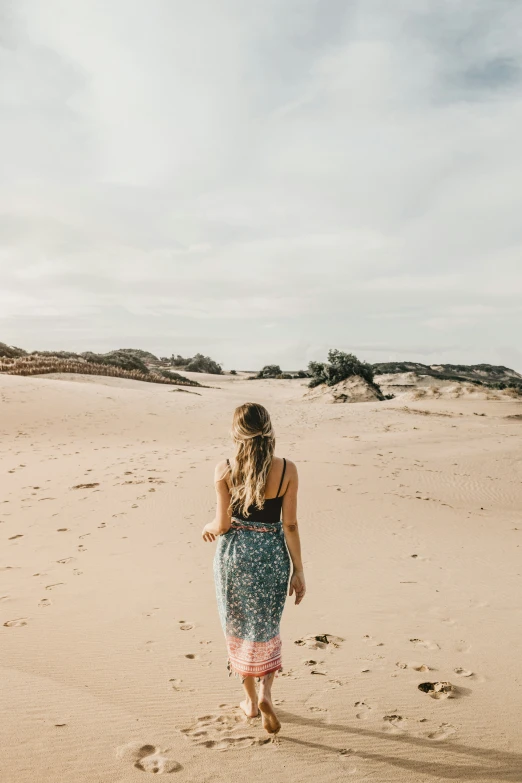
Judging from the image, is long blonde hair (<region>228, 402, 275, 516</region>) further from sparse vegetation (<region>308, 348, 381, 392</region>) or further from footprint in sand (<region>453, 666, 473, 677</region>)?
sparse vegetation (<region>308, 348, 381, 392</region>)

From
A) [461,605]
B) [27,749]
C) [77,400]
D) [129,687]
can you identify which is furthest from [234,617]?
[77,400]

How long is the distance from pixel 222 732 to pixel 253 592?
81 centimetres

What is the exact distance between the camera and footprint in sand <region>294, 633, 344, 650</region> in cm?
446

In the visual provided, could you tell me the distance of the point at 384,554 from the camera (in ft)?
23.9

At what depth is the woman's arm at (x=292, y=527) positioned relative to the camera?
3.30m

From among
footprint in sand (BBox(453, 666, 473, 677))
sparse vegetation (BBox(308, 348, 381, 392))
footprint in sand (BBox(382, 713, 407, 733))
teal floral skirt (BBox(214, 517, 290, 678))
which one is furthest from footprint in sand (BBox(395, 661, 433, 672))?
sparse vegetation (BBox(308, 348, 381, 392))

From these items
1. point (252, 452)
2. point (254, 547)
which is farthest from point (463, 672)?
point (252, 452)

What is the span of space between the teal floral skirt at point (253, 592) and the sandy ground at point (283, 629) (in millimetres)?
415

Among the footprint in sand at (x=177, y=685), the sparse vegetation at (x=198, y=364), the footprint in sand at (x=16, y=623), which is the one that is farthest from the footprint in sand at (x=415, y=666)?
the sparse vegetation at (x=198, y=364)

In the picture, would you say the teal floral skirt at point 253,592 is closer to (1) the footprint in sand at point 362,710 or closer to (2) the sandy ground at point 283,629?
(2) the sandy ground at point 283,629

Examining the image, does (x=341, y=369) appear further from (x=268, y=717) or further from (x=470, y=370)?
(x=470, y=370)

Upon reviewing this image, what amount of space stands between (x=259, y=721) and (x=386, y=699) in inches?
34.0

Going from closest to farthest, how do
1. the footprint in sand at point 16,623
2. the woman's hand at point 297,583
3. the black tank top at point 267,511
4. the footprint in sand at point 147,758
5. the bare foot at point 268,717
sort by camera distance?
the footprint in sand at point 147,758
the bare foot at point 268,717
the black tank top at point 267,511
the woman's hand at point 297,583
the footprint in sand at point 16,623

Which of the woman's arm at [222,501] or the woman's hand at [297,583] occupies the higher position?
the woman's arm at [222,501]
